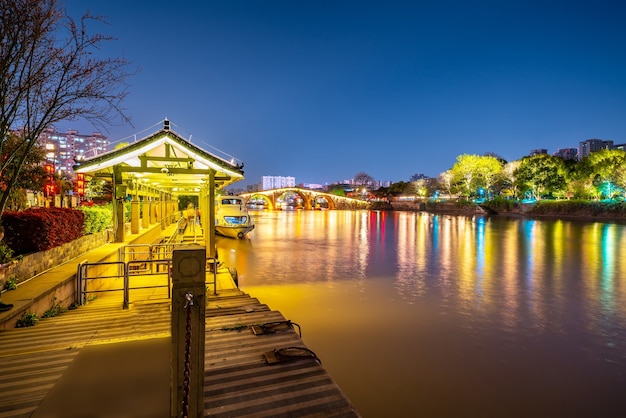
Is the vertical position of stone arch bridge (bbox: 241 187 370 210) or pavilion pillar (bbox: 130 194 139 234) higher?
stone arch bridge (bbox: 241 187 370 210)

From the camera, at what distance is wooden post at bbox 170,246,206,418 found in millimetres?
2494

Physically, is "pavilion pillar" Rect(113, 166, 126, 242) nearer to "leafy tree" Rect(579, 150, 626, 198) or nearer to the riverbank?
"leafy tree" Rect(579, 150, 626, 198)

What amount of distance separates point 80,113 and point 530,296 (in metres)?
13.9

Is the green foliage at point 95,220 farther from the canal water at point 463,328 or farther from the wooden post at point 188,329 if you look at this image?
the wooden post at point 188,329

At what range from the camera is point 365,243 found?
91.1ft

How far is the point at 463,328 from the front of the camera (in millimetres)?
8977

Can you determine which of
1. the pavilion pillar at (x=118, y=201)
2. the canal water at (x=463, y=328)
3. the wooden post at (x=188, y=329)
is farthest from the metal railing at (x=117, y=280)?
the wooden post at (x=188, y=329)

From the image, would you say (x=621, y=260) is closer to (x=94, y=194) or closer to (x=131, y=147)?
(x=131, y=147)

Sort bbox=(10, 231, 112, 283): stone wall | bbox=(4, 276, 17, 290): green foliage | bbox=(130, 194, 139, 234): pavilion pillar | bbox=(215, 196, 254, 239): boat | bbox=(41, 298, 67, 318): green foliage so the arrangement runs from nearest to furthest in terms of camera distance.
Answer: bbox=(41, 298, 67, 318): green foliage, bbox=(4, 276, 17, 290): green foliage, bbox=(10, 231, 112, 283): stone wall, bbox=(130, 194, 139, 234): pavilion pillar, bbox=(215, 196, 254, 239): boat

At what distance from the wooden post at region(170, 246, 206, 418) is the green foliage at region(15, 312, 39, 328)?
4059 mm

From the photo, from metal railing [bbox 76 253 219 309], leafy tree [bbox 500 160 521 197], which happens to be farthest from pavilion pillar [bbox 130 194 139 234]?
leafy tree [bbox 500 160 521 197]

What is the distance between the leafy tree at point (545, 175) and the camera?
55.9 metres

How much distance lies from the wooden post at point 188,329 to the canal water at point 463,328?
3.86 metres

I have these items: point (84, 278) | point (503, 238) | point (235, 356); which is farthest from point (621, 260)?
point (84, 278)
